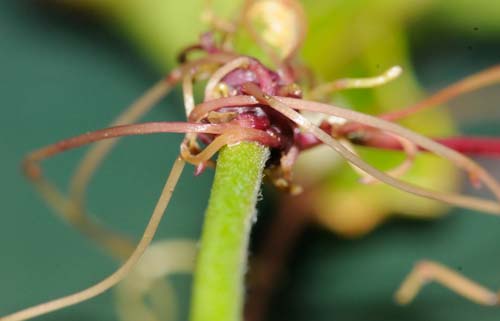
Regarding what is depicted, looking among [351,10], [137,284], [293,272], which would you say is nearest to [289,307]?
[293,272]

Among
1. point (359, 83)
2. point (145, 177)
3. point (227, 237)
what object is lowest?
point (227, 237)

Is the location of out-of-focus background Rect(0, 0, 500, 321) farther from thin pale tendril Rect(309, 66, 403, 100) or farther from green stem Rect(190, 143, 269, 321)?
green stem Rect(190, 143, 269, 321)

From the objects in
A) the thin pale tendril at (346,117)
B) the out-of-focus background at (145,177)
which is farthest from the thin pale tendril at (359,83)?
the out-of-focus background at (145,177)

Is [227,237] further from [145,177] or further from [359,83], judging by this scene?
[145,177]

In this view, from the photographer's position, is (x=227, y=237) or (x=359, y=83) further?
(x=359, y=83)

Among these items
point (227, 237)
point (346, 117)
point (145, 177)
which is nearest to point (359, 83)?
point (346, 117)

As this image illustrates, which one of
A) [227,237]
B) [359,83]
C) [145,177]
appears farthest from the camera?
[145,177]

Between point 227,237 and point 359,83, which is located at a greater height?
point 359,83

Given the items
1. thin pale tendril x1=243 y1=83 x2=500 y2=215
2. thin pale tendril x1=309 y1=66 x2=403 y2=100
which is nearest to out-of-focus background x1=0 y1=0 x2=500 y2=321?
thin pale tendril x1=309 y1=66 x2=403 y2=100
